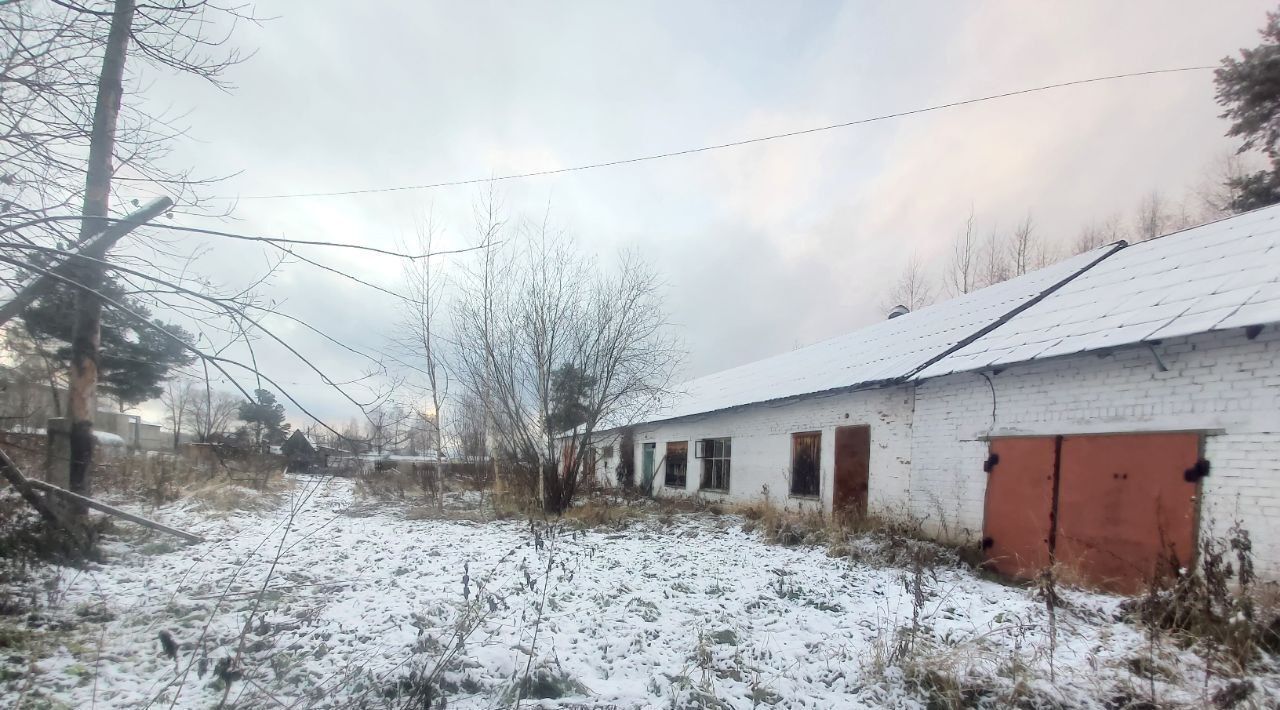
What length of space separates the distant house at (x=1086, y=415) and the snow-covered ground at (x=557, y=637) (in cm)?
117

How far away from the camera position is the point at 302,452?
119 inches

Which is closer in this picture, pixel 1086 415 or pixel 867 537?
pixel 1086 415

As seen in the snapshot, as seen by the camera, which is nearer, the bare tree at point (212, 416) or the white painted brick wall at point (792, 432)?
the bare tree at point (212, 416)

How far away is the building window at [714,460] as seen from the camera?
16.0m

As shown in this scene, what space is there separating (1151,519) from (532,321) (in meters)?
10.6

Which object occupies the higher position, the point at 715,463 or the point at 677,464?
the point at 715,463

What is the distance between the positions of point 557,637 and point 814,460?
27.4ft

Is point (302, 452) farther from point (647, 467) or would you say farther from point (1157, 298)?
point (647, 467)

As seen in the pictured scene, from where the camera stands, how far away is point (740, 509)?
13469mm

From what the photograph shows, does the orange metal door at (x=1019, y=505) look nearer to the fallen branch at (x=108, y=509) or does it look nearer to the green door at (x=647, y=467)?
the fallen branch at (x=108, y=509)

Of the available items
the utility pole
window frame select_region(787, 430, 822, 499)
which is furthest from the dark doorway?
the utility pole

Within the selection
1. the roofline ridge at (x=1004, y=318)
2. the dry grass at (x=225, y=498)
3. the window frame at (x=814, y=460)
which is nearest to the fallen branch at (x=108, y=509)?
the dry grass at (x=225, y=498)

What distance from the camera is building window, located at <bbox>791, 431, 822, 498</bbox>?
11852 millimetres

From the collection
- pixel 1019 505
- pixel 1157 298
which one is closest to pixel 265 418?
pixel 1019 505
